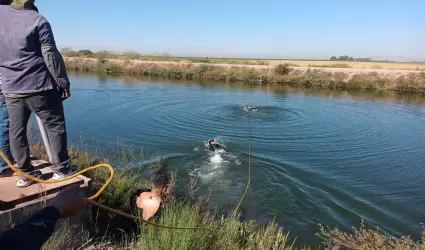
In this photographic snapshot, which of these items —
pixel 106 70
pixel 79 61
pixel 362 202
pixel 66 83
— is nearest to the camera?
pixel 66 83

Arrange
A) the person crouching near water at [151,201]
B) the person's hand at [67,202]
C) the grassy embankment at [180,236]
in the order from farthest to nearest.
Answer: the person crouching near water at [151,201] < the grassy embankment at [180,236] < the person's hand at [67,202]

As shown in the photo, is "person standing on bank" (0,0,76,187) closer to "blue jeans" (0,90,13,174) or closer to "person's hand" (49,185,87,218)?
"blue jeans" (0,90,13,174)

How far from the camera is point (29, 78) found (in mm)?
4207

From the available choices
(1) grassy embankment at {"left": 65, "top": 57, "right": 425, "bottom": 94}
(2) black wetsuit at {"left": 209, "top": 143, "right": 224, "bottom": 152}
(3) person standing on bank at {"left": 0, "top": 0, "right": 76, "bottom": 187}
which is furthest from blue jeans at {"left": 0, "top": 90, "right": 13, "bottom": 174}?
(1) grassy embankment at {"left": 65, "top": 57, "right": 425, "bottom": 94}

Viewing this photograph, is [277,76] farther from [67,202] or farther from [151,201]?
[67,202]

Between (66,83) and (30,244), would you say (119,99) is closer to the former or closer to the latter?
(66,83)

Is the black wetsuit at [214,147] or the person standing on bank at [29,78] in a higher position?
the person standing on bank at [29,78]

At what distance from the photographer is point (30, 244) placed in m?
1.56

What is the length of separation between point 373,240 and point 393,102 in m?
22.6

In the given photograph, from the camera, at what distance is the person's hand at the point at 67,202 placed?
191 centimetres

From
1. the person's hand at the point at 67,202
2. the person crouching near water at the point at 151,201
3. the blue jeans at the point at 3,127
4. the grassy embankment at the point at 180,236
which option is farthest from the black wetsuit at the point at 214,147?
the person's hand at the point at 67,202

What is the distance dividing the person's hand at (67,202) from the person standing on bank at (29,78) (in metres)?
2.71

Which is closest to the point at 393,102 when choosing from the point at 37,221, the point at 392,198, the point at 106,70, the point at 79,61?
the point at 392,198

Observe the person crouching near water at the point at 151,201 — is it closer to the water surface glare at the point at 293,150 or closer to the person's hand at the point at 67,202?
the water surface glare at the point at 293,150
